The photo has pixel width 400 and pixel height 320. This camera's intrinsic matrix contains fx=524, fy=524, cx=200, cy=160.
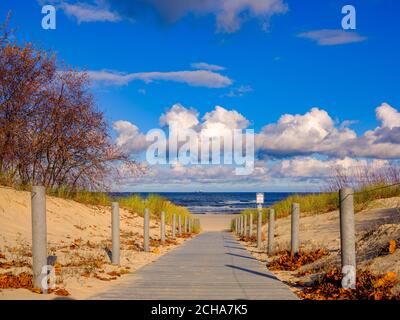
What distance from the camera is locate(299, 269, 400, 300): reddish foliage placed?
24.9ft

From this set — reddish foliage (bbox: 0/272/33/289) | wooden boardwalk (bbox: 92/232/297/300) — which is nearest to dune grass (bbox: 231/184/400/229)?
wooden boardwalk (bbox: 92/232/297/300)

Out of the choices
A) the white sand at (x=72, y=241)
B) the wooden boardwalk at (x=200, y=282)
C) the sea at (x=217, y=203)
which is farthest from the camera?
the sea at (x=217, y=203)

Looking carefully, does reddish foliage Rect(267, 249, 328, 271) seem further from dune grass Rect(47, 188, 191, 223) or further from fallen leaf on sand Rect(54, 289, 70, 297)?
dune grass Rect(47, 188, 191, 223)

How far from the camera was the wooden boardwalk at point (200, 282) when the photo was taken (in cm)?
809

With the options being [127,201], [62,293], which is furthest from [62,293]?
[127,201]

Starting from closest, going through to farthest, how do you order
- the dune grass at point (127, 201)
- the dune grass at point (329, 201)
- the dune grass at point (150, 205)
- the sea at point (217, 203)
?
the dune grass at point (329, 201) < the dune grass at point (127, 201) < the dune grass at point (150, 205) < the sea at point (217, 203)

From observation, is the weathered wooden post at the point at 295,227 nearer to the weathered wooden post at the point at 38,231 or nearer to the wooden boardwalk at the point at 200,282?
the wooden boardwalk at the point at 200,282

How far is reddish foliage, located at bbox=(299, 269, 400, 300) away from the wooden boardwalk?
0.44m

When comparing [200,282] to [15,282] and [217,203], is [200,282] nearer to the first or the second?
[15,282]

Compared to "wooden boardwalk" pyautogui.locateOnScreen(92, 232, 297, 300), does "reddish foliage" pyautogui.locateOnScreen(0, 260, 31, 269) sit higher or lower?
higher

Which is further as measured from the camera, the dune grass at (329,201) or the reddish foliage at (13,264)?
the dune grass at (329,201)

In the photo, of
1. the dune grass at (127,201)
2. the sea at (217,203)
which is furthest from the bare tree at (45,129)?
the sea at (217,203)

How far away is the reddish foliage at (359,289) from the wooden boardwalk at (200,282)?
1.43 ft
